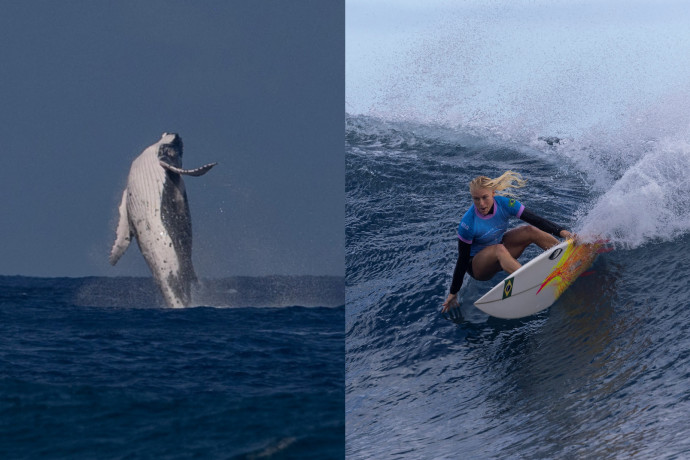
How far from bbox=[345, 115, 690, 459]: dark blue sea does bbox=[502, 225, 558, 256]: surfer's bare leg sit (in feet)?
1.55

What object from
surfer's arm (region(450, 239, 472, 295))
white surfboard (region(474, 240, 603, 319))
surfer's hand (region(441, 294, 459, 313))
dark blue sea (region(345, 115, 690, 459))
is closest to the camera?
dark blue sea (region(345, 115, 690, 459))

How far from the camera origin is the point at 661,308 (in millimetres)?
6277

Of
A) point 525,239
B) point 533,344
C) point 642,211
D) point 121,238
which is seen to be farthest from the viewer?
point 642,211

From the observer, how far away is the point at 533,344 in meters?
6.36

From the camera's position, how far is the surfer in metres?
6.54

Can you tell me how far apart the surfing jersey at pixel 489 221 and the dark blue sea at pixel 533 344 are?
29.5 inches

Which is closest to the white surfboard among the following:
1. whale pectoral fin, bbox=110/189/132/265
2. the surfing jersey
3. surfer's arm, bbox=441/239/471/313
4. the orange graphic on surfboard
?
the orange graphic on surfboard

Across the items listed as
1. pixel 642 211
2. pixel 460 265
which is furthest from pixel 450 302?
pixel 642 211

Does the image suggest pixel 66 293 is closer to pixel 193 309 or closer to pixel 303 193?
pixel 193 309

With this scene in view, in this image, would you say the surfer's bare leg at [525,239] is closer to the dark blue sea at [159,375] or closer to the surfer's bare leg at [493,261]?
the surfer's bare leg at [493,261]

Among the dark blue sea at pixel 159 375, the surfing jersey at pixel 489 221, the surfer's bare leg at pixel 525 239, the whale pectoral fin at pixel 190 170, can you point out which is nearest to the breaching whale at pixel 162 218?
the whale pectoral fin at pixel 190 170

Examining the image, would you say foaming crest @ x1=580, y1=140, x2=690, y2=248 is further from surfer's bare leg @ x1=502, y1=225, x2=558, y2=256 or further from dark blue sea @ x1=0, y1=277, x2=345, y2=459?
dark blue sea @ x1=0, y1=277, x2=345, y2=459

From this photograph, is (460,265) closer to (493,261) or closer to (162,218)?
(493,261)

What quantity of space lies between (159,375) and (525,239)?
3.18m
